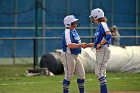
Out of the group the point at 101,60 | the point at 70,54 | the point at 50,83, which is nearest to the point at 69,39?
the point at 70,54

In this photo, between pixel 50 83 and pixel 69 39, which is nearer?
pixel 69 39

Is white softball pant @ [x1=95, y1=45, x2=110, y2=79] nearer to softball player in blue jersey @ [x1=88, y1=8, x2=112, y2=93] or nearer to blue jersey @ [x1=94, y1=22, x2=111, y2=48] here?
softball player in blue jersey @ [x1=88, y1=8, x2=112, y2=93]

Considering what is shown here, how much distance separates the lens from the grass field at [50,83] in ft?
40.7

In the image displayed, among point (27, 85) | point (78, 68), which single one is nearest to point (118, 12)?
point (27, 85)

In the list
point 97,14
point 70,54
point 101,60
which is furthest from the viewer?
point 70,54

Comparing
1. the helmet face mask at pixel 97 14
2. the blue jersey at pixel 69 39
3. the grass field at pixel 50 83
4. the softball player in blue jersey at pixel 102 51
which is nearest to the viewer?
the softball player in blue jersey at pixel 102 51

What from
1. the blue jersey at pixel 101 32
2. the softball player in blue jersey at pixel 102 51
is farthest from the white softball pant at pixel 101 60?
the blue jersey at pixel 101 32

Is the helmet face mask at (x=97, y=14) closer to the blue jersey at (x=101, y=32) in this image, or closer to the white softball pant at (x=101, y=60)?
the blue jersey at (x=101, y=32)

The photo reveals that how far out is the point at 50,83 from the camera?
13812mm

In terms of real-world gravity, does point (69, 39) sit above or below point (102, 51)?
above

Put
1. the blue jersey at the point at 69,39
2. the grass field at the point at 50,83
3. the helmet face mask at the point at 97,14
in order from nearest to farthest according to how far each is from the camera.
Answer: the helmet face mask at the point at 97,14 < the blue jersey at the point at 69,39 < the grass field at the point at 50,83

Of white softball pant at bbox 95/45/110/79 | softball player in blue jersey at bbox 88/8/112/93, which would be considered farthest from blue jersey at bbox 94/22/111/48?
white softball pant at bbox 95/45/110/79

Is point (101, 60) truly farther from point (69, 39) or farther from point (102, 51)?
point (69, 39)

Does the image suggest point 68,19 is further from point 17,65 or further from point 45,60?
point 17,65
